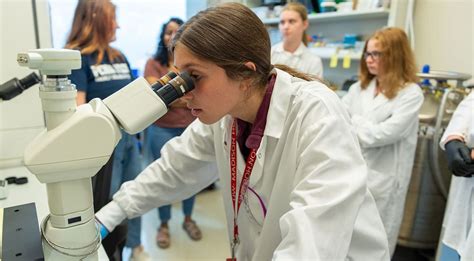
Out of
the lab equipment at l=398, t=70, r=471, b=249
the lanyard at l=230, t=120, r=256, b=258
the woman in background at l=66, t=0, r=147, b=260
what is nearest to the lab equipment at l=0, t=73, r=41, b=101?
the woman in background at l=66, t=0, r=147, b=260

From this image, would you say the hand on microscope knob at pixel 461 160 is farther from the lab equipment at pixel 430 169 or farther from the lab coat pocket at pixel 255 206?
the lab coat pocket at pixel 255 206

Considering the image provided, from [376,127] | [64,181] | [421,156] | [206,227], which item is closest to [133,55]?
[206,227]

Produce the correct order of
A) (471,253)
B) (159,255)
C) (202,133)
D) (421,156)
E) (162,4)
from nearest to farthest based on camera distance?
(202,133) → (471,253) → (421,156) → (159,255) → (162,4)

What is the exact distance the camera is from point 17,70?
1.72m

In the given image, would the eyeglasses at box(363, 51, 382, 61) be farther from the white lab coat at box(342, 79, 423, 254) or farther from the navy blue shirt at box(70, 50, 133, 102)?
the navy blue shirt at box(70, 50, 133, 102)

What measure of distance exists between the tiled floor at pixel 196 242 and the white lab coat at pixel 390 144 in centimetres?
101

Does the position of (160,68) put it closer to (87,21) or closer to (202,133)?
(87,21)

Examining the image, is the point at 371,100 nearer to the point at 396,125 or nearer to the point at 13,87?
the point at 396,125

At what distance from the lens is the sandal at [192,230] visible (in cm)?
239

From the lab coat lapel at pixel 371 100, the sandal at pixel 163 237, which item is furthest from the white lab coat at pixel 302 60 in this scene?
the sandal at pixel 163 237

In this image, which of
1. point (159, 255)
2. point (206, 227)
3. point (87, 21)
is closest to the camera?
point (87, 21)

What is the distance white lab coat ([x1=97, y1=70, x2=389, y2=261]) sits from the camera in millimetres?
636

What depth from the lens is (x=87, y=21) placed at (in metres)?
1.76

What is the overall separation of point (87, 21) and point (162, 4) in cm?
111
